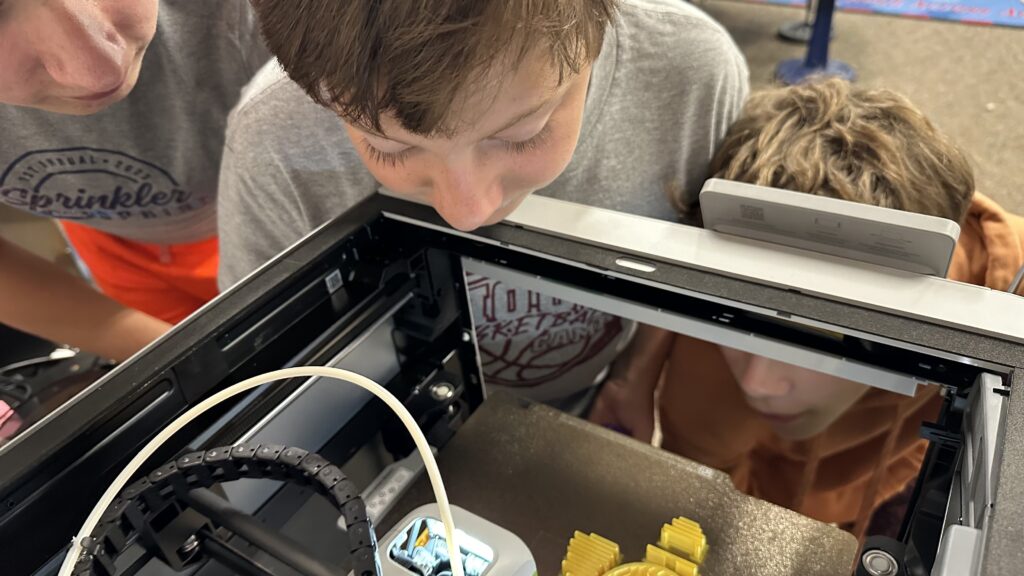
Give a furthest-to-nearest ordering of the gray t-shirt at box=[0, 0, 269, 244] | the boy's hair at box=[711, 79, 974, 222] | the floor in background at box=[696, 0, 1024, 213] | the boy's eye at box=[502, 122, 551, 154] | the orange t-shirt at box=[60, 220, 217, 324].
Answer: the floor in background at box=[696, 0, 1024, 213] → the orange t-shirt at box=[60, 220, 217, 324] → the gray t-shirt at box=[0, 0, 269, 244] → the boy's hair at box=[711, 79, 974, 222] → the boy's eye at box=[502, 122, 551, 154]

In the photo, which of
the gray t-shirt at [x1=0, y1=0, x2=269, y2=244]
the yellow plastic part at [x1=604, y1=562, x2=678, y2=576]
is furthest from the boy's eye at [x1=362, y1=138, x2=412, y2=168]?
the gray t-shirt at [x1=0, y1=0, x2=269, y2=244]

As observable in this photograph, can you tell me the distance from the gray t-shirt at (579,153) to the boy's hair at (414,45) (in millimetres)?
327

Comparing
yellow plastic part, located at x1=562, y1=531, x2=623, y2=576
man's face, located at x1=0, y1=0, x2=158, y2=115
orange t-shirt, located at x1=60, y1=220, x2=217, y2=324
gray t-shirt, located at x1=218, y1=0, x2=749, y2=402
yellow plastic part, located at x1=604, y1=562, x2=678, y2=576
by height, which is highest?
man's face, located at x1=0, y1=0, x2=158, y2=115

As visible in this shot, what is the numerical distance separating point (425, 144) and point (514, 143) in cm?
7

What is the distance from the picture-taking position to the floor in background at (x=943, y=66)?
2.08m

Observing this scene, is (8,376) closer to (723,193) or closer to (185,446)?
(185,446)

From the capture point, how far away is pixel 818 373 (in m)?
0.72

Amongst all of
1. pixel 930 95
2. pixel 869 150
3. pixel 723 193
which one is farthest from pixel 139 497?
pixel 930 95

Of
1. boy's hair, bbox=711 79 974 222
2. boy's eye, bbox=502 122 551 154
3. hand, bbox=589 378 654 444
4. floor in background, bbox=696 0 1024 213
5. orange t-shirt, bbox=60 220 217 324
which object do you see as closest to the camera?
boy's eye, bbox=502 122 551 154

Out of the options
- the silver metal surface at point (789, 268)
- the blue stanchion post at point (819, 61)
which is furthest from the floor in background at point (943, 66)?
the silver metal surface at point (789, 268)

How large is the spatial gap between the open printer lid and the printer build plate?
0.38 feet

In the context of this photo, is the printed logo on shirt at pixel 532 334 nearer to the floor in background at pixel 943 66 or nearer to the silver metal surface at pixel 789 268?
the silver metal surface at pixel 789 268

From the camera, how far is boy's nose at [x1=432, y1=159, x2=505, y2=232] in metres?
0.46

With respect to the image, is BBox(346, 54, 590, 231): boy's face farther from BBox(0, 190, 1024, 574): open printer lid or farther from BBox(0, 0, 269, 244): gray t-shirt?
BBox(0, 0, 269, 244): gray t-shirt
